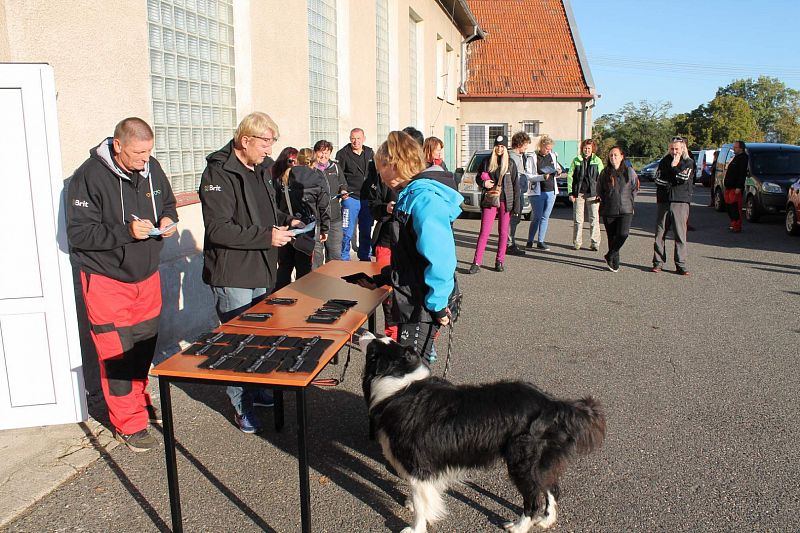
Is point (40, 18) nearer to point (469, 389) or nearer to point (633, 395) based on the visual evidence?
point (469, 389)

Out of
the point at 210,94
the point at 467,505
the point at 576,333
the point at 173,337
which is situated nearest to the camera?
the point at 467,505

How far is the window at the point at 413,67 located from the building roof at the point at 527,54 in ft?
29.9

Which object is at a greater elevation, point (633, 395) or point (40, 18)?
point (40, 18)

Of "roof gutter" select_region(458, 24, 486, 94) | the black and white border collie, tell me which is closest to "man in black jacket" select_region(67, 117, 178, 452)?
the black and white border collie

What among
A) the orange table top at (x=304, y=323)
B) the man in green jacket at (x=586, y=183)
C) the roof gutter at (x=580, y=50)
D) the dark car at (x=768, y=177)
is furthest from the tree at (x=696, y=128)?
the orange table top at (x=304, y=323)

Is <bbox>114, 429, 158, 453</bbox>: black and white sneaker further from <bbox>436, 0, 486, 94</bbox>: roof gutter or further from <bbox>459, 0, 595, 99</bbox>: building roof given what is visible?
<bbox>459, 0, 595, 99</bbox>: building roof

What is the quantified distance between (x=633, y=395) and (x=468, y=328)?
2.32 metres

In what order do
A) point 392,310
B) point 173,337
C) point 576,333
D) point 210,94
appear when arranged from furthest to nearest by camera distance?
1. point 210,94
2. point 576,333
3. point 173,337
4. point 392,310

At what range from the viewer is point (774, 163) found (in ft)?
56.4

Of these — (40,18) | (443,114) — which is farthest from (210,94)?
(443,114)

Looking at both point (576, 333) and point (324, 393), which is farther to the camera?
point (576, 333)

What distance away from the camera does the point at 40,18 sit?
4.88 metres

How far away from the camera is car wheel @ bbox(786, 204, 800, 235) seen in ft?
45.6

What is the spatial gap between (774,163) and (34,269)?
1778 centimetres
